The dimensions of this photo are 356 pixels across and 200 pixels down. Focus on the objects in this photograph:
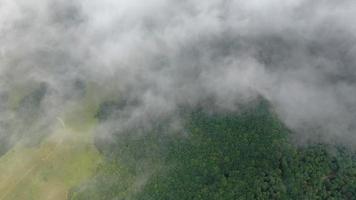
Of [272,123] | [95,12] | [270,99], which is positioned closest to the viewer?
[272,123]

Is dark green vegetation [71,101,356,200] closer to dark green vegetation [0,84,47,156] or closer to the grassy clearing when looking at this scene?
the grassy clearing

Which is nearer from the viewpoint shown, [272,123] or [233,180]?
[233,180]

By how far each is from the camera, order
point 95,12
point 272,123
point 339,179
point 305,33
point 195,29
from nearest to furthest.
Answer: point 339,179 < point 272,123 < point 305,33 < point 195,29 < point 95,12

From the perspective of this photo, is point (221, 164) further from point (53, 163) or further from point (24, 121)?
point (24, 121)

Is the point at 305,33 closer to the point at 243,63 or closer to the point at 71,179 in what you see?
the point at 243,63

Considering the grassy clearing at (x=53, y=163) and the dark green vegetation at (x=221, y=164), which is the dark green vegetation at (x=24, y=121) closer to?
the grassy clearing at (x=53, y=163)

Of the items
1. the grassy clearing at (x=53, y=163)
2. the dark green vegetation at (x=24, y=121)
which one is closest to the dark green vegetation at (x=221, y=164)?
the grassy clearing at (x=53, y=163)

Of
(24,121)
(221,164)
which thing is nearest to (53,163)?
(24,121)

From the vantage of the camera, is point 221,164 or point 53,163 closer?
point 221,164

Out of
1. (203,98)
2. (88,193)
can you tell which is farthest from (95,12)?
(88,193)
